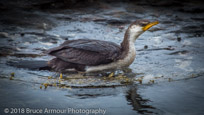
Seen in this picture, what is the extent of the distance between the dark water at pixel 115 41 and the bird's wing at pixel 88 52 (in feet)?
1.42

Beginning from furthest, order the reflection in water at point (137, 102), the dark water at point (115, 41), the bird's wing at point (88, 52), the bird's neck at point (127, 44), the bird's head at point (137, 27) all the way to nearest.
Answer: the bird's head at point (137, 27)
the bird's neck at point (127, 44)
the bird's wing at point (88, 52)
the dark water at point (115, 41)
the reflection in water at point (137, 102)

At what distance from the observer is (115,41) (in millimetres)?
9258

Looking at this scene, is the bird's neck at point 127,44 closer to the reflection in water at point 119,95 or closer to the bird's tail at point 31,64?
the reflection in water at point 119,95

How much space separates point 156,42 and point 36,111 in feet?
17.0

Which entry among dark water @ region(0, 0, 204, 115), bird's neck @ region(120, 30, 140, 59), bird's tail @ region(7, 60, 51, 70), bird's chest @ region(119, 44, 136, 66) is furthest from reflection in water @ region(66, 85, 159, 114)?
bird's tail @ region(7, 60, 51, 70)

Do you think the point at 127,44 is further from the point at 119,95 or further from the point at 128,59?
the point at 119,95

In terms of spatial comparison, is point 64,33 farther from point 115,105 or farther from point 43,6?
point 115,105

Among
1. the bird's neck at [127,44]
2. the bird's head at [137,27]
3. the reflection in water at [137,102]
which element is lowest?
the reflection in water at [137,102]

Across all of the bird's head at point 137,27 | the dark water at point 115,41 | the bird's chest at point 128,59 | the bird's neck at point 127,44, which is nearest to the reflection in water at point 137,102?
the dark water at point 115,41

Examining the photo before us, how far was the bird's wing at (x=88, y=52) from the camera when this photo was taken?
22.2 feet

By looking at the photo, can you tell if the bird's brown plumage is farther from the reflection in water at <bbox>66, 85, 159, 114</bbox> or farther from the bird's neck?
the reflection in water at <bbox>66, 85, 159, 114</bbox>

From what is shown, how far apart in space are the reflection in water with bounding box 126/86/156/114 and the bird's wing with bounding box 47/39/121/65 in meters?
1.32

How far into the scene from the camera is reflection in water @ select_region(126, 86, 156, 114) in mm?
4789

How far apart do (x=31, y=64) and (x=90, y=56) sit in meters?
1.38
